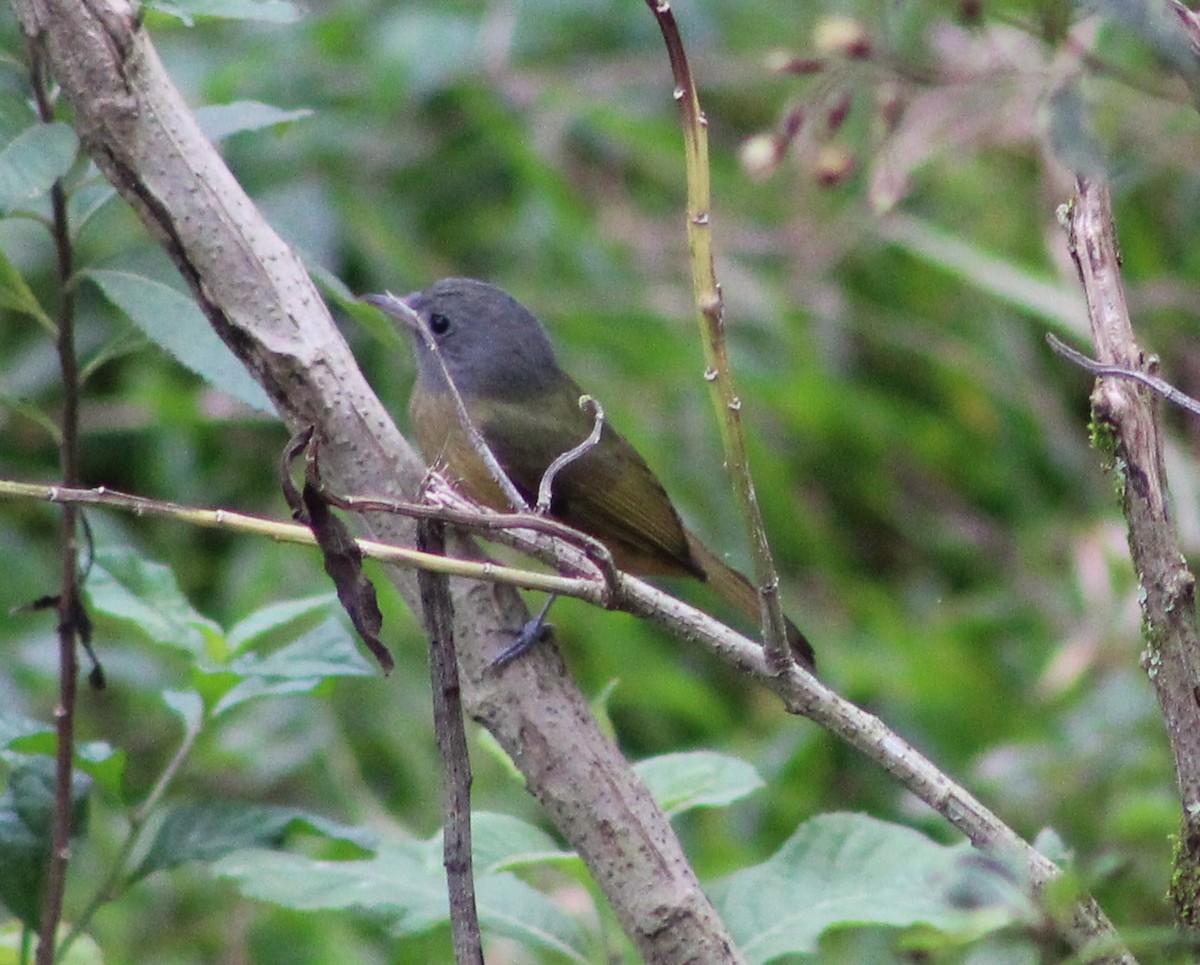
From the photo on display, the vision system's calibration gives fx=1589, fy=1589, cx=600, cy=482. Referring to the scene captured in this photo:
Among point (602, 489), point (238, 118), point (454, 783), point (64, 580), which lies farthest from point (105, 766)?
point (602, 489)

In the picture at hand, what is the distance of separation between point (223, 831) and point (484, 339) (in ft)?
6.78

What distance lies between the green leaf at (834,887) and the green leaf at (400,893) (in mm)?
207

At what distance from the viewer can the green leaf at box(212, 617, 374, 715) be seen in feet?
6.09

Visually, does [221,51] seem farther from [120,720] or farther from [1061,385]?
[1061,385]

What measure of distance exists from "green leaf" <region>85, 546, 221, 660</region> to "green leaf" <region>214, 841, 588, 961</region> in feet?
0.92

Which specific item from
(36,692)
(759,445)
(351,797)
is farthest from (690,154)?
(759,445)

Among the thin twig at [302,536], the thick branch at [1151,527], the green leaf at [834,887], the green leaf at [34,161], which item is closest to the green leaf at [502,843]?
the green leaf at [834,887]

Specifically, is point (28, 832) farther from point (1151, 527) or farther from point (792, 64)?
point (792, 64)

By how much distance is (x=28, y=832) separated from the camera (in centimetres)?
183

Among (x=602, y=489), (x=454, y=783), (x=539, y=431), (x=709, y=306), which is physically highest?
(x=539, y=431)

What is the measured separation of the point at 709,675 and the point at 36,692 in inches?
82.3

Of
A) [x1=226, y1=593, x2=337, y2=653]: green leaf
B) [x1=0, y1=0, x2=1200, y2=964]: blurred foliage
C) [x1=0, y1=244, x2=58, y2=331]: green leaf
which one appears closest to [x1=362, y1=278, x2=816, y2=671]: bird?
[x1=0, y1=0, x2=1200, y2=964]: blurred foliage

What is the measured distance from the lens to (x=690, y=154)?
130cm

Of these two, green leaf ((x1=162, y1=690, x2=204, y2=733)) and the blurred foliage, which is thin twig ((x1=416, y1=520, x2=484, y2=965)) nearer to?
green leaf ((x1=162, y1=690, x2=204, y2=733))
